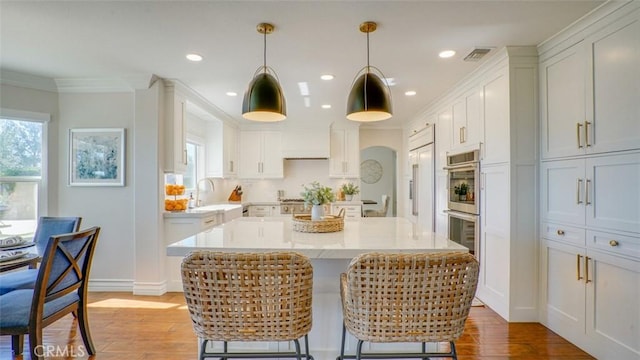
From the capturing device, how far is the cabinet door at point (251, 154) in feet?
19.6

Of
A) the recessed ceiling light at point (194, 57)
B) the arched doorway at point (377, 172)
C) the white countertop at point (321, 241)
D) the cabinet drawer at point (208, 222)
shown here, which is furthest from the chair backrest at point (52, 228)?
the arched doorway at point (377, 172)

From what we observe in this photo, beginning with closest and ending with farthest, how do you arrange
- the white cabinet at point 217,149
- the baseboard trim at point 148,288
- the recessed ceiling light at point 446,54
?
the recessed ceiling light at point 446,54
the baseboard trim at point 148,288
the white cabinet at point 217,149

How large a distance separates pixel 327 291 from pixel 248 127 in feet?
15.2

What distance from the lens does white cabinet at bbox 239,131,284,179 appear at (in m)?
5.98

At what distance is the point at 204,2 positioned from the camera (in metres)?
2.01

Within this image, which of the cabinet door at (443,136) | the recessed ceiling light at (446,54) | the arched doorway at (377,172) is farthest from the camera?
the arched doorway at (377,172)

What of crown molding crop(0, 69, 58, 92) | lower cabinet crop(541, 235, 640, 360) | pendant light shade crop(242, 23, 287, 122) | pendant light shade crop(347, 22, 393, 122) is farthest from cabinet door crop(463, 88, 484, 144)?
crown molding crop(0, 69, 58, 92)

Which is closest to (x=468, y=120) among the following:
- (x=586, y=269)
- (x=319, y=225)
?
(x=586, y=269)

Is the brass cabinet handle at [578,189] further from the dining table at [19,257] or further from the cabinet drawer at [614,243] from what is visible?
the dining table at [19,257]

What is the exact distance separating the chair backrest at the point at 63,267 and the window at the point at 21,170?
177 centimetres

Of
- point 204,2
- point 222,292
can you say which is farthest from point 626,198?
point 204,2

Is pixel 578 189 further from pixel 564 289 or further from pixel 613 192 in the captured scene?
pixel 564 289

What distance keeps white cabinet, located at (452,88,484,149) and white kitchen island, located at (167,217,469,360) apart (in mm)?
1626

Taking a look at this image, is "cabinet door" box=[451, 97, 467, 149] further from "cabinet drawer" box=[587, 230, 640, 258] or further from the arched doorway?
the arched doorway
